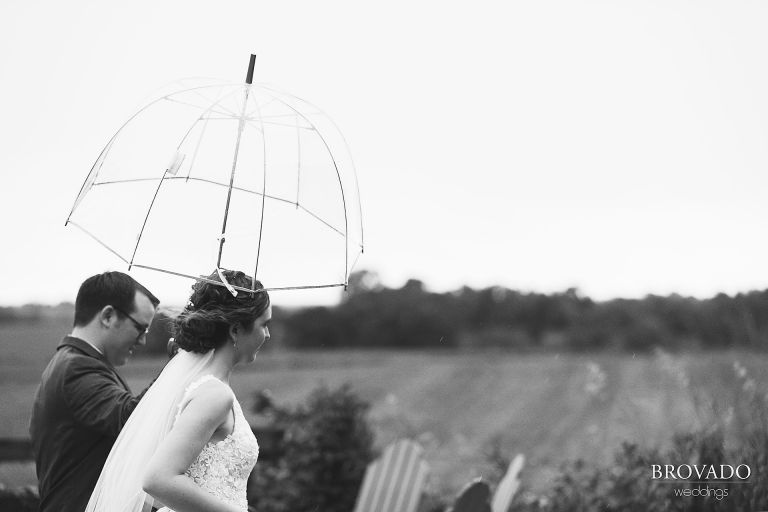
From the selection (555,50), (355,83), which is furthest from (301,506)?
(555,50)

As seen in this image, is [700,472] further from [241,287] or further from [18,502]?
[18,502]

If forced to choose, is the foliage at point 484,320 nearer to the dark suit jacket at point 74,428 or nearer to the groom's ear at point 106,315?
the groom's ear at point 106,315

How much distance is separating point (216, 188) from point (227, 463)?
31.2 inches

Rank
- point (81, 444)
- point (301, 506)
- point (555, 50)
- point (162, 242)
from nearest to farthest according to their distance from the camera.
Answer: point (162, 242)
point (81, 444)
point (301, 506)
point (555, 50)

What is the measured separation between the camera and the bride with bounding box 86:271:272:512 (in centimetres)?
199

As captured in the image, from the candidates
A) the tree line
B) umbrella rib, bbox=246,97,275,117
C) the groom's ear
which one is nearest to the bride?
umbrella rib, bbox=246,97,275,117

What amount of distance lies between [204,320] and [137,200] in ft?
1.58

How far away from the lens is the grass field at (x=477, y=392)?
722 centimetres

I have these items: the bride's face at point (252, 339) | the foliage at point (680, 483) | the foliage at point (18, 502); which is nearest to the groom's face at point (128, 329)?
the bride's face at point (252, 339)

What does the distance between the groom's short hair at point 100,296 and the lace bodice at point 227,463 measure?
85 cm

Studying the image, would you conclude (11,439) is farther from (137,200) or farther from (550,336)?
(550,336)

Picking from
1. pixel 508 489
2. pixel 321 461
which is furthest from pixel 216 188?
pixel 321 461

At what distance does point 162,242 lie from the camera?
234 cm

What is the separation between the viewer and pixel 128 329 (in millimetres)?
2867
